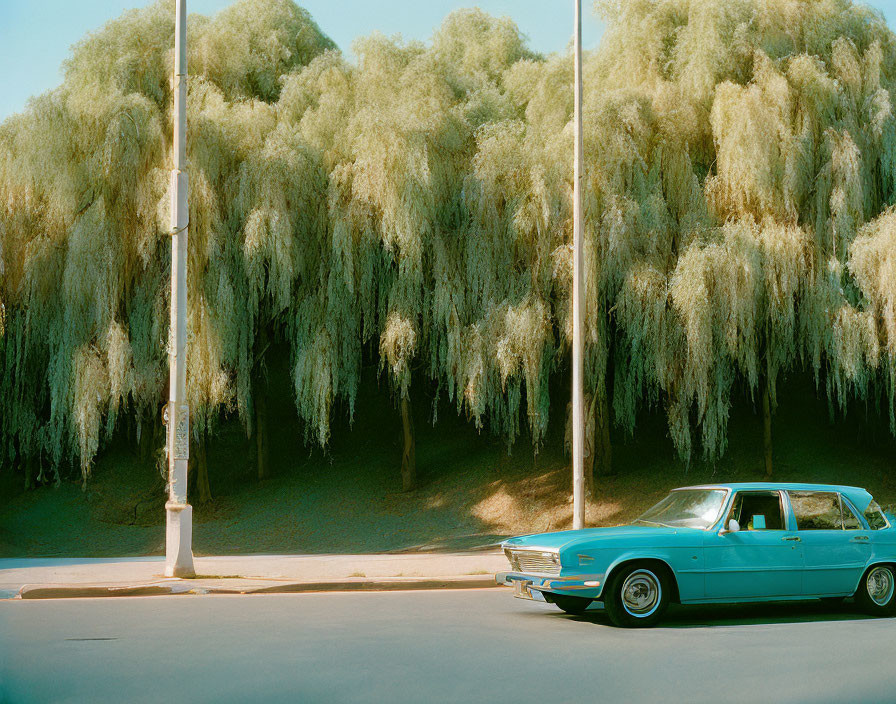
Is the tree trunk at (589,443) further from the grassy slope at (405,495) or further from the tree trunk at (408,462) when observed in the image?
the tree trunk at (408,462)

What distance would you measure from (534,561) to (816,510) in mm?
3354

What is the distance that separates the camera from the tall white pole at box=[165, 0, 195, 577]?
13648 millimetres

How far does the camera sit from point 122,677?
6.93 m

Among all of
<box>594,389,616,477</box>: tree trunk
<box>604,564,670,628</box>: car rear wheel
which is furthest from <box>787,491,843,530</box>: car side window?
<box>594,389,616,477</box>: tree trunk

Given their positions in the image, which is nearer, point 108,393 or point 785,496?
point 785,496

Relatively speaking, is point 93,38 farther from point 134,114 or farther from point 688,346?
point 688,346

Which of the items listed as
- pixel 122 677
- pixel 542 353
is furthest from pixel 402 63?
pixel 122 677

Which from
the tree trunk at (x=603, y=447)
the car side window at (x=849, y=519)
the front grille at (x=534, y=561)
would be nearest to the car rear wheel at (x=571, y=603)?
the front grille at (x=534, y=561)

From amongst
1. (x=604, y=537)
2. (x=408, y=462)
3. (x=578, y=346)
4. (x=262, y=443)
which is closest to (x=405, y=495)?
(x=408, y=462)

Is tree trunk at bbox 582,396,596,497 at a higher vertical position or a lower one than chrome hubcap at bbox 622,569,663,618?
higher

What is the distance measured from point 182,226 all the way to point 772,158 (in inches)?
506

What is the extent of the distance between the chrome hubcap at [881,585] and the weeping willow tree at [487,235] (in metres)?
9.07

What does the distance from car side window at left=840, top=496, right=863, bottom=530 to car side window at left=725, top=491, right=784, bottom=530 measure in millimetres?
896

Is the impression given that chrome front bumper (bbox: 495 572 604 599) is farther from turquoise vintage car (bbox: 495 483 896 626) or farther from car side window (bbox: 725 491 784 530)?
car side window (bbox: 725 491 784 530)
